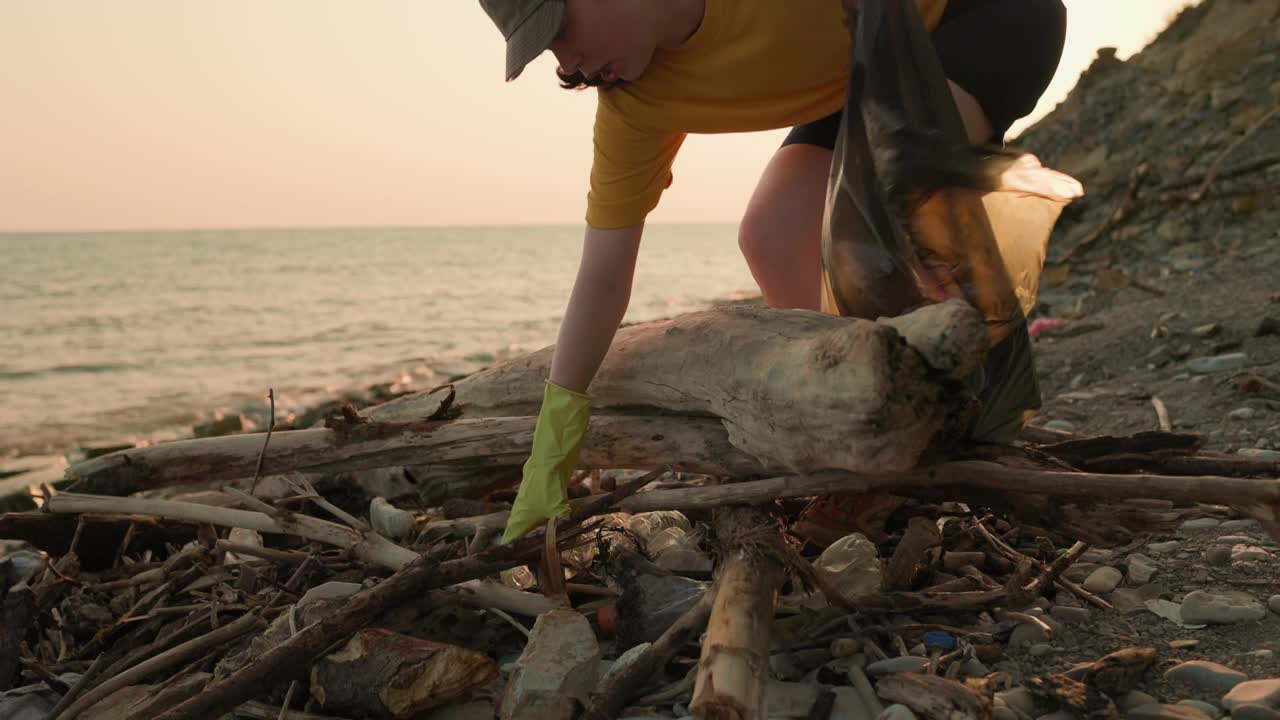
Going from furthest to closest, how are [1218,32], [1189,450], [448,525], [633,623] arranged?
[1218,32]
[448,525]
[1189,450]
[633,623]

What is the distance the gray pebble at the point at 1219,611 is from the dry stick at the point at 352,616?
126 centimetres

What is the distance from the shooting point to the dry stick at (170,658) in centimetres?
207

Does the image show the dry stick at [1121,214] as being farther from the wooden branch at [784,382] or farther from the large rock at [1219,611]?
the wooden branch at [784,382]

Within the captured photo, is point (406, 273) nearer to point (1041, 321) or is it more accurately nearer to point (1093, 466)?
point (1041, 321)

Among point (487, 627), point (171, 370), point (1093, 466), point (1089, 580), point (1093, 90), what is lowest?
point (171, 370)

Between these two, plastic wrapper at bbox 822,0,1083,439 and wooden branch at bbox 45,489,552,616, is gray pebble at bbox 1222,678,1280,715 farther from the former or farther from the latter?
wooden branch at bbox 45,489,552,616

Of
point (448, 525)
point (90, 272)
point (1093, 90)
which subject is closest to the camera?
point (448, 525)

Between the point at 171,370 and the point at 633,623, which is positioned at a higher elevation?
the point at 633,623

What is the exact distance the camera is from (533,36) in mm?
2025

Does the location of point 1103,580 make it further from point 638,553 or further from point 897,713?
point 638,553

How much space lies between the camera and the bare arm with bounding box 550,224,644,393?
91.7 inches

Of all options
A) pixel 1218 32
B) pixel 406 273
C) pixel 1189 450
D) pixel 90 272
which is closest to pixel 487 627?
pixel 1189 450

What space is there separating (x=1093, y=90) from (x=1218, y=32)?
1.97 meters

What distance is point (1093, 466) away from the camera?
2.33 metres
